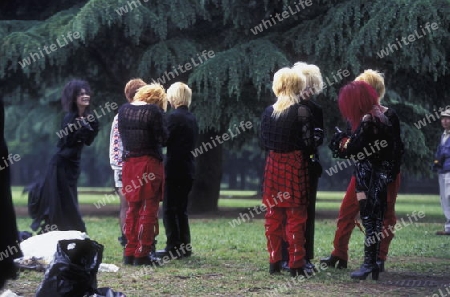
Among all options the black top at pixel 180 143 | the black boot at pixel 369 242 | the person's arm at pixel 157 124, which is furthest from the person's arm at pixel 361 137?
the black top at pixel 180 143

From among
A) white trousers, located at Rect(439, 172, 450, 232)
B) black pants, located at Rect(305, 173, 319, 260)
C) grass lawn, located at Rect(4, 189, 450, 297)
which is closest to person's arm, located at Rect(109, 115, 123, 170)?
grass lawn, located at Rect(4, 189, 450, 297)

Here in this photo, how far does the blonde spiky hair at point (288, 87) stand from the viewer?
31.8 ft

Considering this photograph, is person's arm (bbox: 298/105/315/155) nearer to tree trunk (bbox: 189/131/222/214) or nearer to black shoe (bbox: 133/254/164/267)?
black shoe (bbox: 133/254/164/267)

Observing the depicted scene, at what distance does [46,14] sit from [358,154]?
14241mm

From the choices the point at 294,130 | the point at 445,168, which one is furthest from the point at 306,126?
the point at 445,168

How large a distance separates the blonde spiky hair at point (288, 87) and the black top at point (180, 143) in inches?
72.3

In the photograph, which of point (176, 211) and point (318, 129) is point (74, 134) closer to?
point (176, 211)

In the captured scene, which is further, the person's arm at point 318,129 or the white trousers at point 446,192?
the white trousers at point 446,192

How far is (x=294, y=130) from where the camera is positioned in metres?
9.63

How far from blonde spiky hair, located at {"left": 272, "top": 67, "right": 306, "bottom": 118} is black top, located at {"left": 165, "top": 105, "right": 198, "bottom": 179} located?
184 cm

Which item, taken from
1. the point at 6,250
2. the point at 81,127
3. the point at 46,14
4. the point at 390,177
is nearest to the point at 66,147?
the point at 81,127

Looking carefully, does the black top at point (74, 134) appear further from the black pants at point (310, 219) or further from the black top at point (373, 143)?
the black top at point (373, 143)

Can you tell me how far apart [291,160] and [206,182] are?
1306 cm

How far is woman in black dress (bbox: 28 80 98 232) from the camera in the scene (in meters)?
11.4
